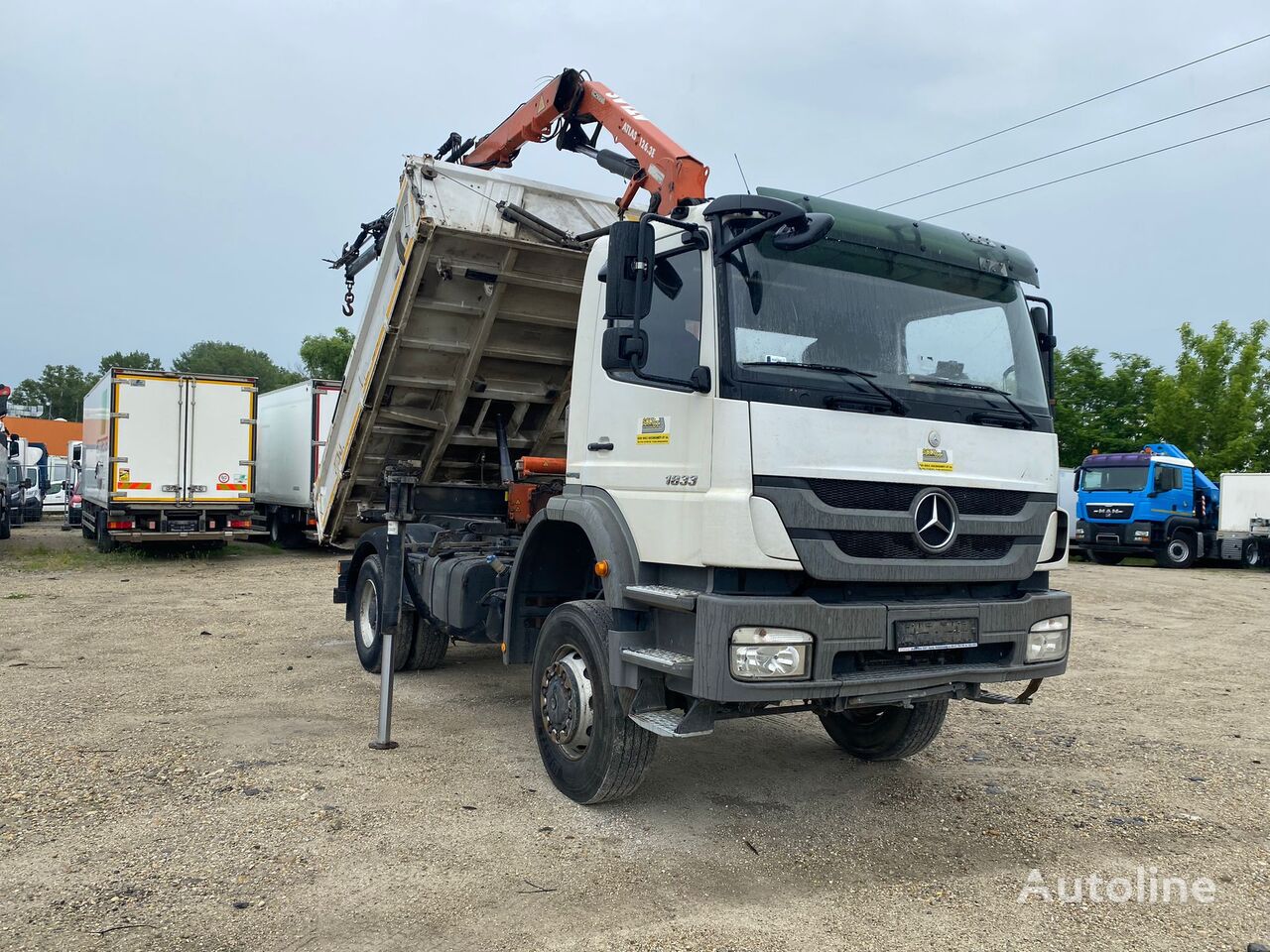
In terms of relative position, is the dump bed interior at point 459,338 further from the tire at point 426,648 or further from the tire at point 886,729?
the tire at point 886,729

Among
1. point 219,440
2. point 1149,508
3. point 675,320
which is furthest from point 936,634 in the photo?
point 1149,508

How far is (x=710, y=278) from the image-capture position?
430cm

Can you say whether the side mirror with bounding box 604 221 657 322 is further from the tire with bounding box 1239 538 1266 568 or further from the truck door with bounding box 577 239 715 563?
the tire with bounding box 1239 538 1266 568

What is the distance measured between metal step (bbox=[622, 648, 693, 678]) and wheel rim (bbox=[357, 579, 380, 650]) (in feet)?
12.5

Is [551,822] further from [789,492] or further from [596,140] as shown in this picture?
[596,140]

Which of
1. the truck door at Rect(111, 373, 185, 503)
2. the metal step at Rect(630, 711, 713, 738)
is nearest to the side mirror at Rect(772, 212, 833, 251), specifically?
the metal step at Rect(630, 711, 713, 738)

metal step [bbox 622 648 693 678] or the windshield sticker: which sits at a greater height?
the windshield sticker

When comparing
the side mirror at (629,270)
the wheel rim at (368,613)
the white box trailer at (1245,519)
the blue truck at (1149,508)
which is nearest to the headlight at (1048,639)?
the side mirror at (629,270)

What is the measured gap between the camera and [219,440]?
16734 mm

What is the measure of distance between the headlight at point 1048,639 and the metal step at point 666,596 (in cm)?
170

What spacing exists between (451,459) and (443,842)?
153 inches

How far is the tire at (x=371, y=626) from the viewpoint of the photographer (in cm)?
769

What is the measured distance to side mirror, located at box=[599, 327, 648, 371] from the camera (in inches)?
167

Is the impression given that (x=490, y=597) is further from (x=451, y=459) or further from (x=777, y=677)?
(x=777, y=677)
